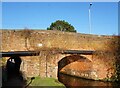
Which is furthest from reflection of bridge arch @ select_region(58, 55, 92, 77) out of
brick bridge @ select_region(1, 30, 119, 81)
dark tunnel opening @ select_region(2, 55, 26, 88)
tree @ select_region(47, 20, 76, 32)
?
tree @ select_region(47, 20, 76, 32)

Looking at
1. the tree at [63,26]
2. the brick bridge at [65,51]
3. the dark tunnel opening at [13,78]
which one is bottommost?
the dark tunnel opening at [13,78]

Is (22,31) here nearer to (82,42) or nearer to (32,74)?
(32,74)

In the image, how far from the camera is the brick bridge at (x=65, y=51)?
74.9ft

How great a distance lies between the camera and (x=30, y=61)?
22.9m

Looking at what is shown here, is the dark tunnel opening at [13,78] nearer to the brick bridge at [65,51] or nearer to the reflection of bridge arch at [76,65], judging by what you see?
the brick bridge at [65,51]

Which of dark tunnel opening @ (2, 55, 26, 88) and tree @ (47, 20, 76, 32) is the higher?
tree @ (47, 20, 76, 32)

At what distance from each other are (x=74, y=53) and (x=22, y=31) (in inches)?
203

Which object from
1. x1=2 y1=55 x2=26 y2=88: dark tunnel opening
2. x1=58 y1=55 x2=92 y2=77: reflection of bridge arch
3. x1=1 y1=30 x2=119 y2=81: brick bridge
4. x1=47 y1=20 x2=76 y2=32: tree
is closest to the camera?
x1=2 y1=55 x2=26 y2=88: dark tunnel opening

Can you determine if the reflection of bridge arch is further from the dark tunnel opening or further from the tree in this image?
Result: the tree

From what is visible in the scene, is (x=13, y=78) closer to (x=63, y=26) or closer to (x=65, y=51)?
(x=65, y=51)

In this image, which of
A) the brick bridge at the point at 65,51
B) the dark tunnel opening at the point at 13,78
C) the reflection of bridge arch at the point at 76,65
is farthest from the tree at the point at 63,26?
the dark tunnel opening at the point at 13,78

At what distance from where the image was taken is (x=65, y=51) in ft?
81.3

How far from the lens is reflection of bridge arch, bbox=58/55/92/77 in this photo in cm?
2808

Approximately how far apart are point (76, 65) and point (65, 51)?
6007 millimetres
